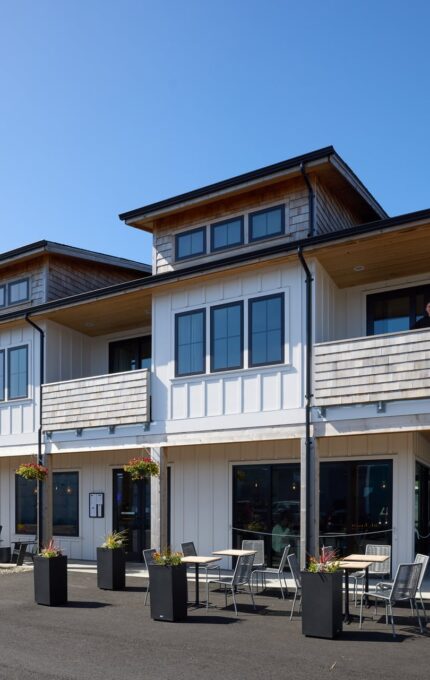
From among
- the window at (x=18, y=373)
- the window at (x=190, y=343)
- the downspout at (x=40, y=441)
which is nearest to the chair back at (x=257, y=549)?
the window at (x=190, y=343)

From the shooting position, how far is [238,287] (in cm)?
1422

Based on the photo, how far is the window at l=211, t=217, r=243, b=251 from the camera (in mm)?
15430

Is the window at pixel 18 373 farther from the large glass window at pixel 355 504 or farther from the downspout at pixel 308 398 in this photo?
the downspout at pixel 308 398

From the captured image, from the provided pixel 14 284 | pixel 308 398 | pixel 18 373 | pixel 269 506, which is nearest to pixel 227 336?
pixel 308 398

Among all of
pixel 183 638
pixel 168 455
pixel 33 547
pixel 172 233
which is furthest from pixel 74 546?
pixel 183 638

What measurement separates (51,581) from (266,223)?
7.78 metres

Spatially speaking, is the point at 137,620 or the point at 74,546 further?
the point at 74,546

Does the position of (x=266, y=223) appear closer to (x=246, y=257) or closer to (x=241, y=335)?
(x=246, y=257)

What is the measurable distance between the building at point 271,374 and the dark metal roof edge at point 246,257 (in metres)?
0.03

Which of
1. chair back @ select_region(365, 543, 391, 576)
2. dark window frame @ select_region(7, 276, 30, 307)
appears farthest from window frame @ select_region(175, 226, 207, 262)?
chair back @ select_region(365, 543, 391, 576)

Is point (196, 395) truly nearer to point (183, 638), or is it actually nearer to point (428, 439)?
point (428, 439)

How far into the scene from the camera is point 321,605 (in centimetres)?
917

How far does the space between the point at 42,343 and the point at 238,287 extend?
5.87 meters

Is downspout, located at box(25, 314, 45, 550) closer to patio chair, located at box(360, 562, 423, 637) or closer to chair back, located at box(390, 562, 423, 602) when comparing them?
patio chair, located at box(360, 562, 423, 637)
